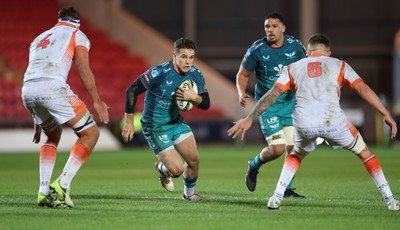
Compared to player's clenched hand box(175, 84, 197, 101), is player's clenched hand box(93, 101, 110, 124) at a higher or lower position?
higher

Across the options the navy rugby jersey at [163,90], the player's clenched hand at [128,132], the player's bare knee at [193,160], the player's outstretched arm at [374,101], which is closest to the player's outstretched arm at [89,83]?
the player's clenched hand at [128,132]

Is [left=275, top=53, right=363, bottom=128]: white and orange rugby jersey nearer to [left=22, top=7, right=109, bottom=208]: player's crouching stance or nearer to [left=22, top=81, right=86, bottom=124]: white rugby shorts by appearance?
[left=22, top=7, right=109, bottom=208]: player's crouching stance

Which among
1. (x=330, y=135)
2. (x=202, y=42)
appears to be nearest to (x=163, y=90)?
(x=330, y=135)

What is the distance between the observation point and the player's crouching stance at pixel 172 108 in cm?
944

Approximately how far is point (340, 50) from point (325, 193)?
79.2 ft

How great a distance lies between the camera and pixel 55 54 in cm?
877

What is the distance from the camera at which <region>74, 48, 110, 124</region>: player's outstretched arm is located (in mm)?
8516

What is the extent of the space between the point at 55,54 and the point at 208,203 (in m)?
2.37

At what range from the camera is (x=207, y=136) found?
25156 millimetres

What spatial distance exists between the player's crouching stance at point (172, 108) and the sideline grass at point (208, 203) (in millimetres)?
412

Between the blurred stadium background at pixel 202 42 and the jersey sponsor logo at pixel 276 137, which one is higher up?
the jersey sponsor logo at pixel 276 137

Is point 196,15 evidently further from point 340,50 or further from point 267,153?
point 267,153

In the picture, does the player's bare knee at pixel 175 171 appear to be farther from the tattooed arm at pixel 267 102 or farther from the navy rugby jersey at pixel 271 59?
the tattooed arm at pixel 267 102

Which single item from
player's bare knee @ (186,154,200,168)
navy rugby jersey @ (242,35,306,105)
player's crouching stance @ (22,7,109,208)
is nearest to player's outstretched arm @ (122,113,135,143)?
player's crouching stance @ (22,7,109,208)
